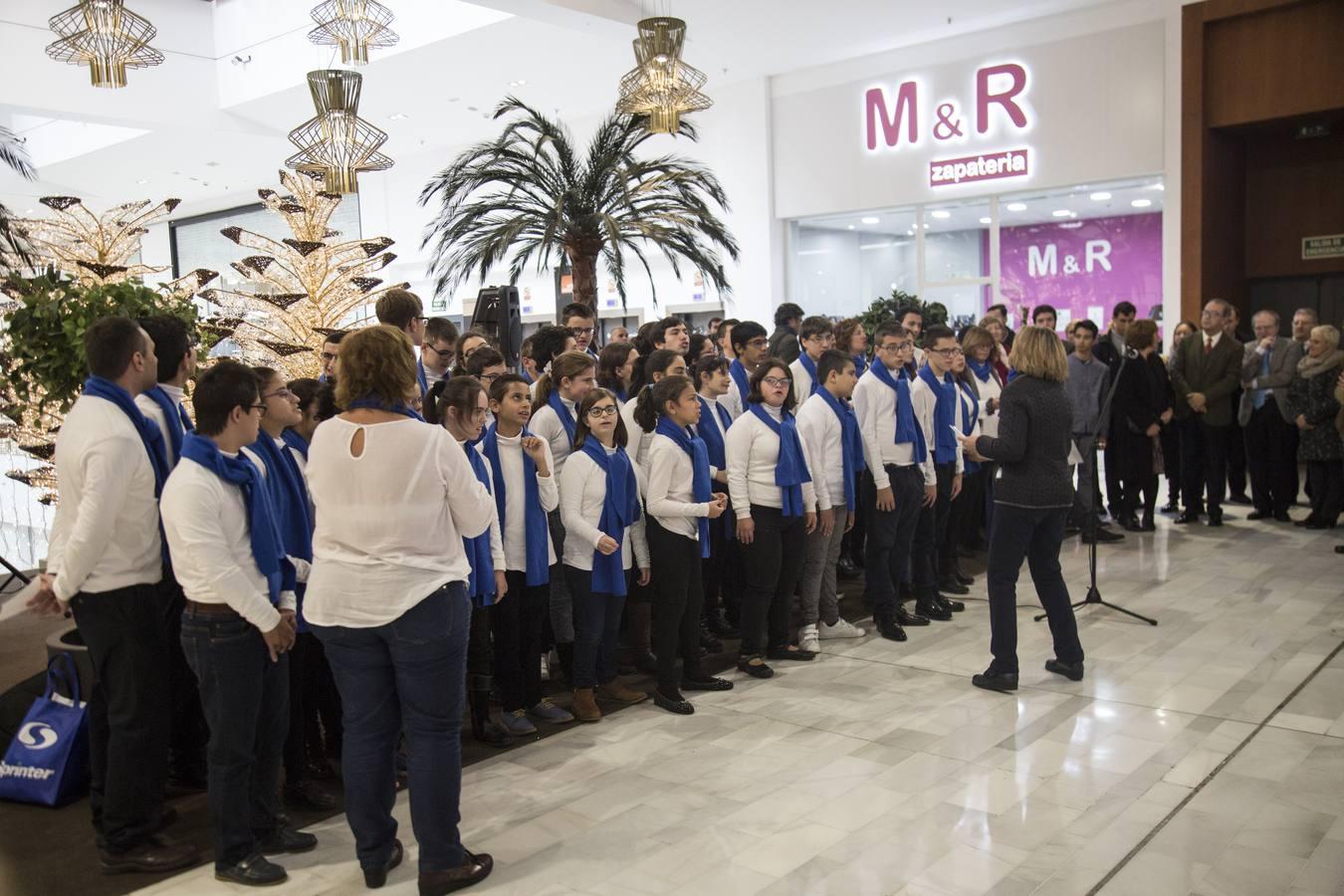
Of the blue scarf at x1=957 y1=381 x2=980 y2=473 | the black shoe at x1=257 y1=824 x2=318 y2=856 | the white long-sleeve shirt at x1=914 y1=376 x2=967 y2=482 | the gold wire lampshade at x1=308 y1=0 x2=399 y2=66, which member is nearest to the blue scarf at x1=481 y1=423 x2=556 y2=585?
the black shoe at x1=257 y1=824 x2=318 y2=856

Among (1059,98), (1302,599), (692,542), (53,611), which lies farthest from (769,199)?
(53,611)

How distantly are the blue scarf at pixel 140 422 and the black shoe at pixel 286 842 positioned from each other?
0.98 meters

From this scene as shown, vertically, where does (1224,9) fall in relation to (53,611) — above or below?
above

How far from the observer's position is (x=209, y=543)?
2.95m

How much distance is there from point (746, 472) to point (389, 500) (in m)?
2.51

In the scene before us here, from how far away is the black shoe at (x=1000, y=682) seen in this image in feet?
15.9

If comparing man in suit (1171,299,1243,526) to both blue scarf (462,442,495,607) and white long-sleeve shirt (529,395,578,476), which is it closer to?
white long-sleeve shirt (529,395,578,476)

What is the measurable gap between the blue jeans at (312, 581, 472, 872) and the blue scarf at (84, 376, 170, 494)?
2.87ft

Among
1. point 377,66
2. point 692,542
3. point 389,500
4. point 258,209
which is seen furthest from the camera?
point 258,209

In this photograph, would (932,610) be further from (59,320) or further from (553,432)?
(59,320)

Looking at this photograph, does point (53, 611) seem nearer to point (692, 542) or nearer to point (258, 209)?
point (692, 542)

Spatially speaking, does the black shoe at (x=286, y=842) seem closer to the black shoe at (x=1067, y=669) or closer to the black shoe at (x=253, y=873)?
the black shoe at (x=253, y=873)

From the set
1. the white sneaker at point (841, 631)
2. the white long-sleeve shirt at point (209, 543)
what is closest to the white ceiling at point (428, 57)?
the white sneaker at point (841, 631)

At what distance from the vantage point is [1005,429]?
15.5 ft
